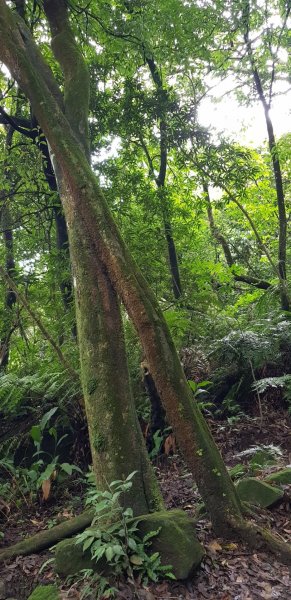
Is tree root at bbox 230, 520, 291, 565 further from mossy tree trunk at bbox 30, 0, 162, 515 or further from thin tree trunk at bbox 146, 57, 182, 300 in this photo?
thin tree trunk at bbox 146, 57, 182, 300

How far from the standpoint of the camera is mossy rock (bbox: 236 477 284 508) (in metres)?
3.99

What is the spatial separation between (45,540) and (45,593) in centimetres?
78

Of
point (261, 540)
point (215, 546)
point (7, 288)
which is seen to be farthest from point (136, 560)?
point (7, 288)

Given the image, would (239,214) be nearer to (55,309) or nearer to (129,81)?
(129,81)

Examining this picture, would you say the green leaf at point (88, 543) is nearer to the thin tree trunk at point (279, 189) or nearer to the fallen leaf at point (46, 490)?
the fallen leaf at point (46, 490)

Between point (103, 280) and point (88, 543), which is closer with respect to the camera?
point (88, 543)

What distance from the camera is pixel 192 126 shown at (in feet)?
30.7

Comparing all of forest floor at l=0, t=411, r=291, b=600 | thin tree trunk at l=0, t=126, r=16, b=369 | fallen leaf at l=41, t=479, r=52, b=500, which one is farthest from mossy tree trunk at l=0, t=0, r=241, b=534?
thin tree trunk at l=0, t=126, r=16, b=369

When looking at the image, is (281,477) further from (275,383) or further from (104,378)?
(104,378)

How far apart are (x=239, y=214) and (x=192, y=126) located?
21.8 feet

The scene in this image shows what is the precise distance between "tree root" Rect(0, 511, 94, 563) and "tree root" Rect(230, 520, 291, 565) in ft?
4.67

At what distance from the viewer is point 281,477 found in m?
4.43

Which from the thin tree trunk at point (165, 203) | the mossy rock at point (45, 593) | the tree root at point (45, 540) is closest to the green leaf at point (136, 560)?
the mossy rock at point (45, 593)

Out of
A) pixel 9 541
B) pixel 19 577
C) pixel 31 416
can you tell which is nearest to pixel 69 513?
pixel 9 541
